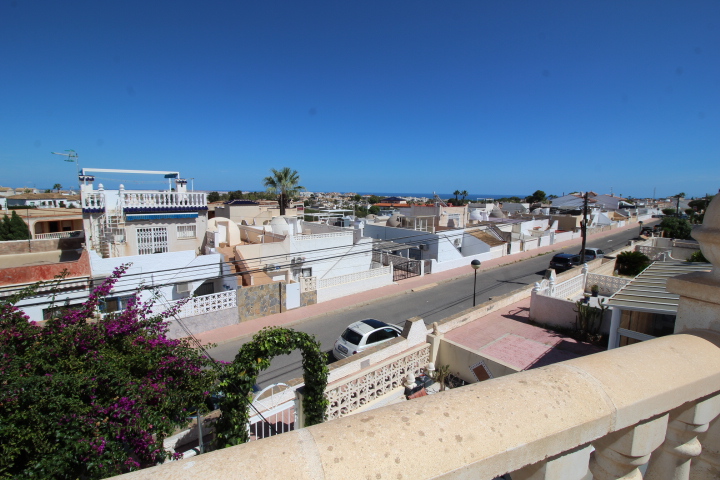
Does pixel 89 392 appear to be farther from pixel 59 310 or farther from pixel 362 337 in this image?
pixel 362 337

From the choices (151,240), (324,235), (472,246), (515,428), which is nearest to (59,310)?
(515,428)

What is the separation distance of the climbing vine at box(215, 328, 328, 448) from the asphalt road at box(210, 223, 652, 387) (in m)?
4.69

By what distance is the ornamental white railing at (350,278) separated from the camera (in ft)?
60.2

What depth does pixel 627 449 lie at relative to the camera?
1.48 metres

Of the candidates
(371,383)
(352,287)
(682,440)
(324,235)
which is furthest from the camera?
(324,235)

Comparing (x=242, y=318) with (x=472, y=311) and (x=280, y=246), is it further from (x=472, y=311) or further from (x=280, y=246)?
(x=472, y=311)

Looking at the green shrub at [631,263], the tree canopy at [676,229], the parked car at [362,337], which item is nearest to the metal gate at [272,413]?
the parked car at [362,337]

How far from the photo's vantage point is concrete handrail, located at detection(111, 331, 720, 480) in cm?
106

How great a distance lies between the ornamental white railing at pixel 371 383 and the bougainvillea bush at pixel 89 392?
256 centimetres

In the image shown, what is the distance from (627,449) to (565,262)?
996 inches

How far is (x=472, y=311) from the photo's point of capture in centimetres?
1184

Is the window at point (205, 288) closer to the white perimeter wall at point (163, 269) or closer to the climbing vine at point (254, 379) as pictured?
the white perimeter wall at point (163, 269)

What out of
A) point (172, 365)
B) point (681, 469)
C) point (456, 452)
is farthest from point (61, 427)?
point (681, 469)

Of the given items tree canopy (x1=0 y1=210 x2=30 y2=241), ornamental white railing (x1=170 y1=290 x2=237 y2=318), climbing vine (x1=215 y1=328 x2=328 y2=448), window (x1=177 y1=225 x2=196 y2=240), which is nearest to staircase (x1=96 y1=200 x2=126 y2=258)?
window (x1=177 y1=225 x2=196 y2=240)
